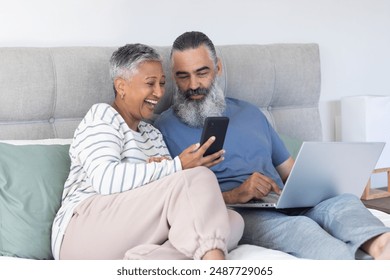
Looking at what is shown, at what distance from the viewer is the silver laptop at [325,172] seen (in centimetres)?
177

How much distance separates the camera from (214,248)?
1524 millimetres

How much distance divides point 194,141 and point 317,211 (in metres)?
0.53

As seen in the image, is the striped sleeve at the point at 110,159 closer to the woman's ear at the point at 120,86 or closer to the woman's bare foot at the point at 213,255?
the woman's ear at the point at 120,86

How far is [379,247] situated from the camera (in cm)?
163

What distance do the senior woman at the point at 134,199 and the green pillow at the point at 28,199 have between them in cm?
4

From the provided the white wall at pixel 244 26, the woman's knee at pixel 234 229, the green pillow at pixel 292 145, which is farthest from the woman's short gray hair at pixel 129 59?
the green pillow at pixel 292 145

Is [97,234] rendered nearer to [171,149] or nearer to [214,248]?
[214,248]

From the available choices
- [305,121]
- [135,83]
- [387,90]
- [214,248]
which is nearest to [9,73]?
[135,83]

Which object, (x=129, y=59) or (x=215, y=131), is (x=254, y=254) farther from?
(x=129, y=59)

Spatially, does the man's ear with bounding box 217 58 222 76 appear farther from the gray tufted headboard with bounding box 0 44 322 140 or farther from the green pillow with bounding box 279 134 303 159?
the green pillow with bounding box 279 134 303 159

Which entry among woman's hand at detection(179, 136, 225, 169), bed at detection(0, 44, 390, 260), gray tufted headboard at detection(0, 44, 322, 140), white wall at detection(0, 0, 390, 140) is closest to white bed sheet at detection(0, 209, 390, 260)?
bed at detection(0, 44, 390, 260)

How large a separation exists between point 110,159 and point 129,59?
402 millimetres

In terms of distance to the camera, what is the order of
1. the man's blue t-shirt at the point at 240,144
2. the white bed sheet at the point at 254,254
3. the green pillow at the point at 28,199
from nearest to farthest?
the white bed sheet at the point at 254,254
the green pillow at the point at 28,199
the man's blue t-shirt at the point at 240,144

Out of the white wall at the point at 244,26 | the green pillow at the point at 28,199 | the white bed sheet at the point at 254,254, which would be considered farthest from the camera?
the white wall at the point at 244,26
